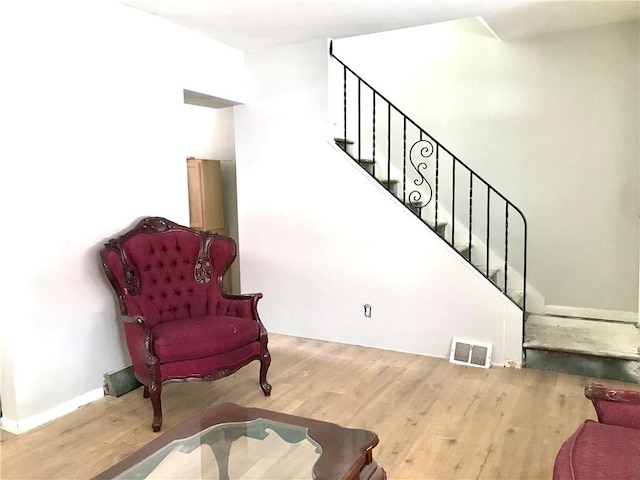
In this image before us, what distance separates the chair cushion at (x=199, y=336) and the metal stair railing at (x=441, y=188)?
1920mm

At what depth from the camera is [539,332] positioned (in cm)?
427

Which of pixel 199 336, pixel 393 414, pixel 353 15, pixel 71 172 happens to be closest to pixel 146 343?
pixel 199 336

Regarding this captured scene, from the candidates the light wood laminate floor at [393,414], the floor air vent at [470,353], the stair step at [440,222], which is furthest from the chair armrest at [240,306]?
the stair step at [440,222]

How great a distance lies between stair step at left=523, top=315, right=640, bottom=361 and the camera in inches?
149

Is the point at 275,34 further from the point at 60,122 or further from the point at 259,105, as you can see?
Result: the point at 60,122

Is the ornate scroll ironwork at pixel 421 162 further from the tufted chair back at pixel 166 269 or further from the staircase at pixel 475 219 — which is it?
the tufted chair back at pixel 166 269

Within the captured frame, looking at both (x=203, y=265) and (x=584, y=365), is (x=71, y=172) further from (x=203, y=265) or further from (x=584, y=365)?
(x=584, y=365)

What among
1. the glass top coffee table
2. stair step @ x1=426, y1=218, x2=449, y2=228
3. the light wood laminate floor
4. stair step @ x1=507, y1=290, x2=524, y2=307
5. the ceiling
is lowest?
the light wood laminate floor

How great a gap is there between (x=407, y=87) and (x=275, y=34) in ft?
5.40

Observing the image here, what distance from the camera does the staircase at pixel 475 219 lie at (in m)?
3.86

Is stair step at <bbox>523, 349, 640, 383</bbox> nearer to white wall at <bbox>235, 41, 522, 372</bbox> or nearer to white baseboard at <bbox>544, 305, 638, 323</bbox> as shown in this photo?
white wall at <bbox>235, 41, 522, 372</bbox>

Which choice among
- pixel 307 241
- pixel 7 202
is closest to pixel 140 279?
pixel 7 202

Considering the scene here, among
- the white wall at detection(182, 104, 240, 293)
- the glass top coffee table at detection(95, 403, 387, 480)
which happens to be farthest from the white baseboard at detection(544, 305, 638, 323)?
the glass top coffee table at detection(95, 403, 387, 480)

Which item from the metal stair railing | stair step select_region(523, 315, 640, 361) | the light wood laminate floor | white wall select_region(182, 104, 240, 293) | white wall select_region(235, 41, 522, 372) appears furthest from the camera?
white wall select_region(182, 104, 240, 293)
